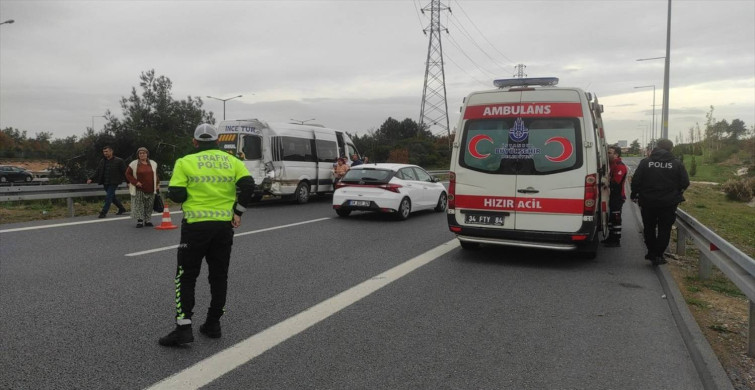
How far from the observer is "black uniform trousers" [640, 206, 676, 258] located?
7.61m

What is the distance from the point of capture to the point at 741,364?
4.18m

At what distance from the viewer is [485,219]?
8.04 meters

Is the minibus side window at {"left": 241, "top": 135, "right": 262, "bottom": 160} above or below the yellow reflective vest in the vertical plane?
above

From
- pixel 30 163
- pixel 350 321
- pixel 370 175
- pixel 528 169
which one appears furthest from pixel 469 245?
pixel 30 163

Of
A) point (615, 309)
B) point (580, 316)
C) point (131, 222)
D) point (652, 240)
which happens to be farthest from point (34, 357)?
point (131, 222)

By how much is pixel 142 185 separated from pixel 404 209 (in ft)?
19.2

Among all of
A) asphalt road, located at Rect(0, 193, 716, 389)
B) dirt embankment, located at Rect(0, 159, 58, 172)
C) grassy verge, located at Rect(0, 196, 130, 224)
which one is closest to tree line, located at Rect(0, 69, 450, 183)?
dirt embankment, located at Rect(0, 159, 58, 172)

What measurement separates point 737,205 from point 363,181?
58.2ft

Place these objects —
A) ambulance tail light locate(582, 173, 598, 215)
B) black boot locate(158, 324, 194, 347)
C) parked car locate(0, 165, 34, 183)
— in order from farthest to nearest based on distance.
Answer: parked car locate(0, 165, 34, 183)
ambulance tail light locate(582, 173, 598, 215)
black boot locate(158, 324, 194, 347)

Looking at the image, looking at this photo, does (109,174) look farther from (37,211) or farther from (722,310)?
(722,310)

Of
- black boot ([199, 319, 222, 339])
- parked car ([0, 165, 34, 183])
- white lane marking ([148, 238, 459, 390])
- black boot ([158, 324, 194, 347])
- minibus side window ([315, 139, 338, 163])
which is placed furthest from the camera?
parked car ([0, 165, 34, 183])

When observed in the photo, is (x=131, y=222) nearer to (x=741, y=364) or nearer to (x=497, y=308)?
(x=497, y=308)

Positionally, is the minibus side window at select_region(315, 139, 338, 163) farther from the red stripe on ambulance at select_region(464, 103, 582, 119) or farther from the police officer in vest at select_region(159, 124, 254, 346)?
the police officer in vest at select_region(159, 124, 254, 346)

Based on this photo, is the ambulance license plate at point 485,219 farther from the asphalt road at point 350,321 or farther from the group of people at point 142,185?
the group of people at point 142,185
